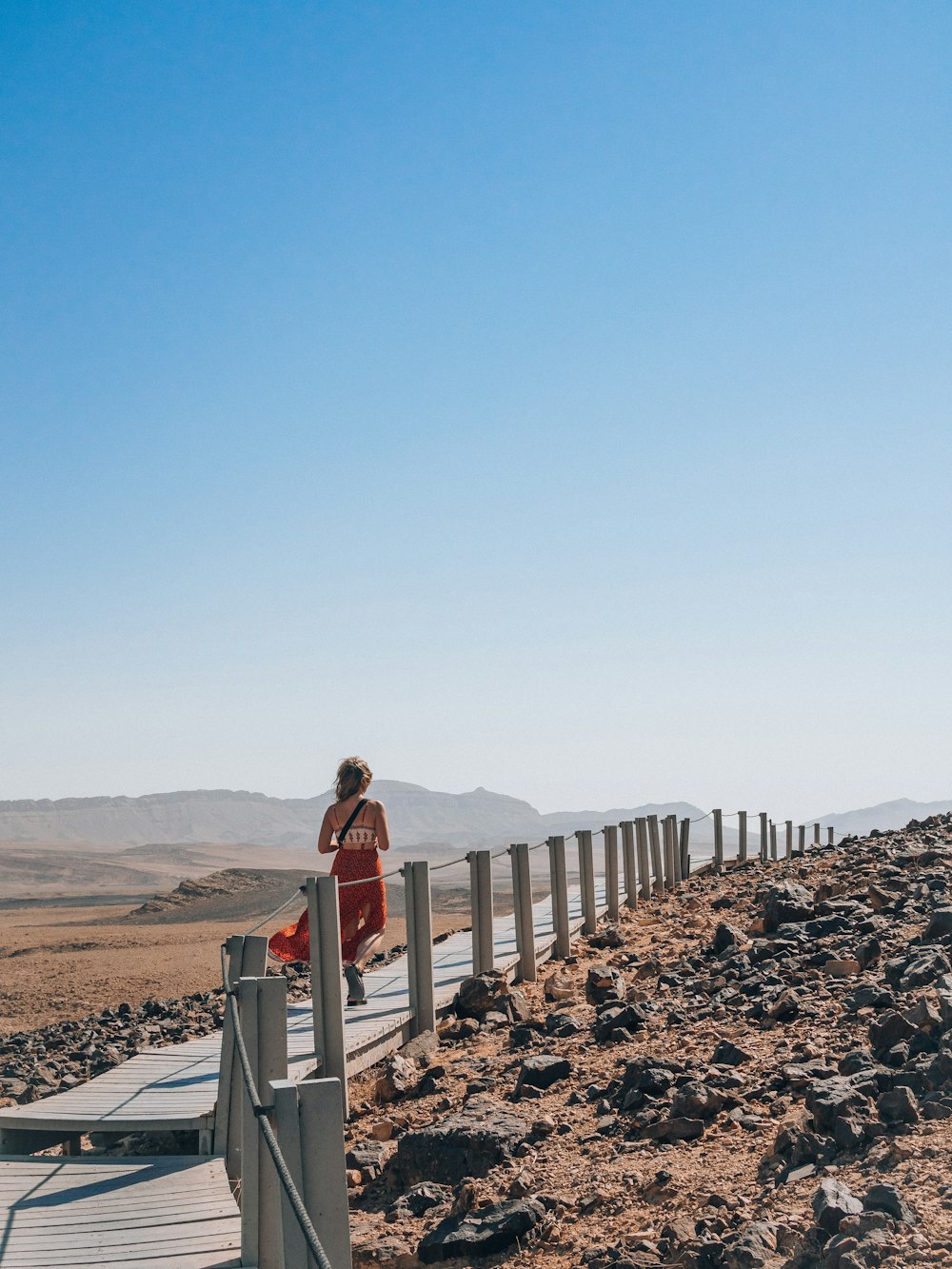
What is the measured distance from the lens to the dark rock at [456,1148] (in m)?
5.96

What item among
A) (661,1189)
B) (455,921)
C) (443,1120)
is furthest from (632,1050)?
(455,921)

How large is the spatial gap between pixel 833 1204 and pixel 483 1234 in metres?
1.60

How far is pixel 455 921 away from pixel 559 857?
15.7 meters

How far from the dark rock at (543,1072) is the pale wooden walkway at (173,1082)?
43.6 inches

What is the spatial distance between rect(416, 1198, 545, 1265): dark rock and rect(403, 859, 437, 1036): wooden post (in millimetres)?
3369

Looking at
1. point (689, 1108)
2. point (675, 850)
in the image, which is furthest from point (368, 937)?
point (675, 850)

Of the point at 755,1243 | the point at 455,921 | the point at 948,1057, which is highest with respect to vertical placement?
the point at 948,1057

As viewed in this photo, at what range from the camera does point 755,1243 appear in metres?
4.33

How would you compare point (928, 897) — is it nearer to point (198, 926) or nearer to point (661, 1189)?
point (661, 1189)

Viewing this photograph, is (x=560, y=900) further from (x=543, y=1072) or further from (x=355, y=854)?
(x=543, y=1072)

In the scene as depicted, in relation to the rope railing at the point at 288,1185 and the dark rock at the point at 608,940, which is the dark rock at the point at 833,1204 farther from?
the dark rock at the point at 608,940

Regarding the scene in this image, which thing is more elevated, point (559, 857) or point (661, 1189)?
point (559, 857)

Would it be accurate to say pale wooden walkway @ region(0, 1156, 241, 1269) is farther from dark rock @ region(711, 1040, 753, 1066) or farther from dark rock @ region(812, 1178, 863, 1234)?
dark rock @ region(711, 1040, 753, 1066)

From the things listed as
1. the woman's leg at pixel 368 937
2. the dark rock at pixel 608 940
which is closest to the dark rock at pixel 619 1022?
the woman's leg at pixel 368 937
